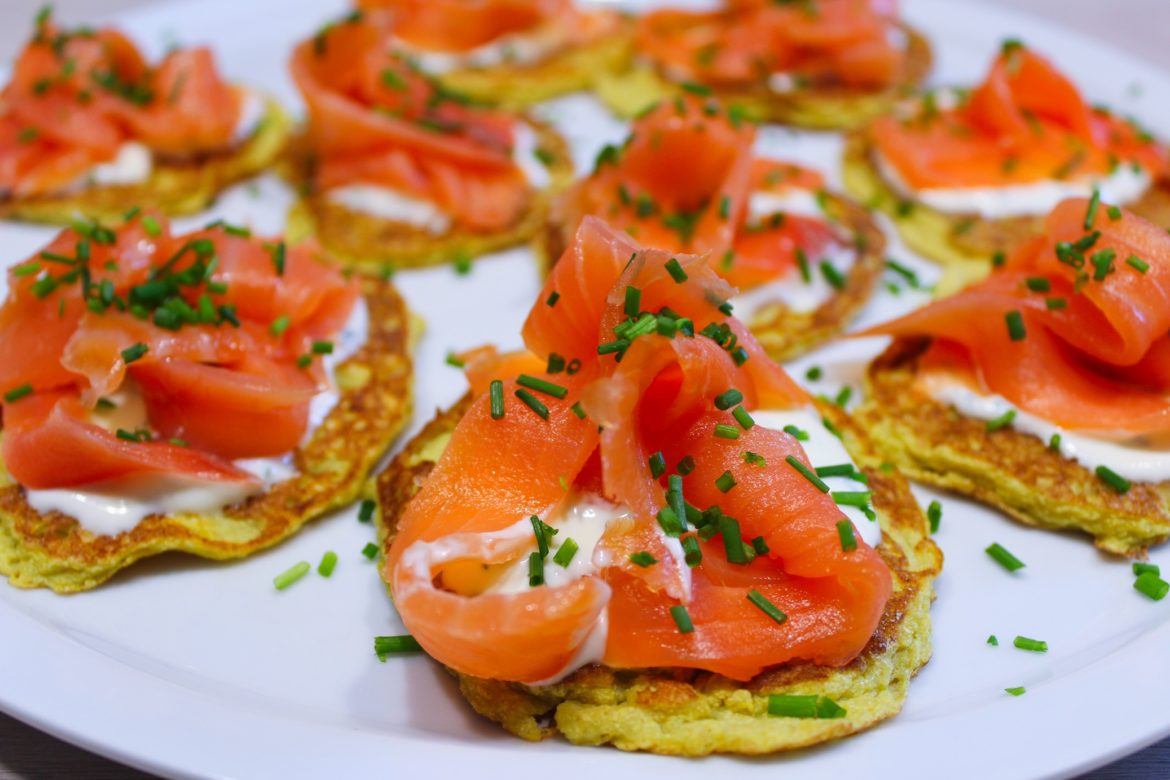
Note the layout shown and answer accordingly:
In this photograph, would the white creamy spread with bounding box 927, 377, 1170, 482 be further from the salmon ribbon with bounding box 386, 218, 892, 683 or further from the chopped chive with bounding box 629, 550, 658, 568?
the chopped chive with bounding box 629, 550, 658, 568

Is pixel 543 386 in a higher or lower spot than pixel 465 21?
higher

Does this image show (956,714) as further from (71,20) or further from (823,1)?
(71,20)

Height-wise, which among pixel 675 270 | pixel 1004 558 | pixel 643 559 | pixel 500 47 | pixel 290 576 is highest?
pixel 675 270

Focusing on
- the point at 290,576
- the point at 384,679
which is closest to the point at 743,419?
the point at 384,679

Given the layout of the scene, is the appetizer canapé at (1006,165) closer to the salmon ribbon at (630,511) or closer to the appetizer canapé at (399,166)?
the appetizer canapé at (399,166)

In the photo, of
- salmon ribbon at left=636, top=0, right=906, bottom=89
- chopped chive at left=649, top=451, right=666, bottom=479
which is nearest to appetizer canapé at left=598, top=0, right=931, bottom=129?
salmon ribbon at left=636, top=0, right=906, bottom=89

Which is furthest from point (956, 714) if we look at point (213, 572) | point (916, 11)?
point (916, 11)

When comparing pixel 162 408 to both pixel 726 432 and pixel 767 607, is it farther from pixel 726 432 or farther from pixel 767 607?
pixel 767 607
